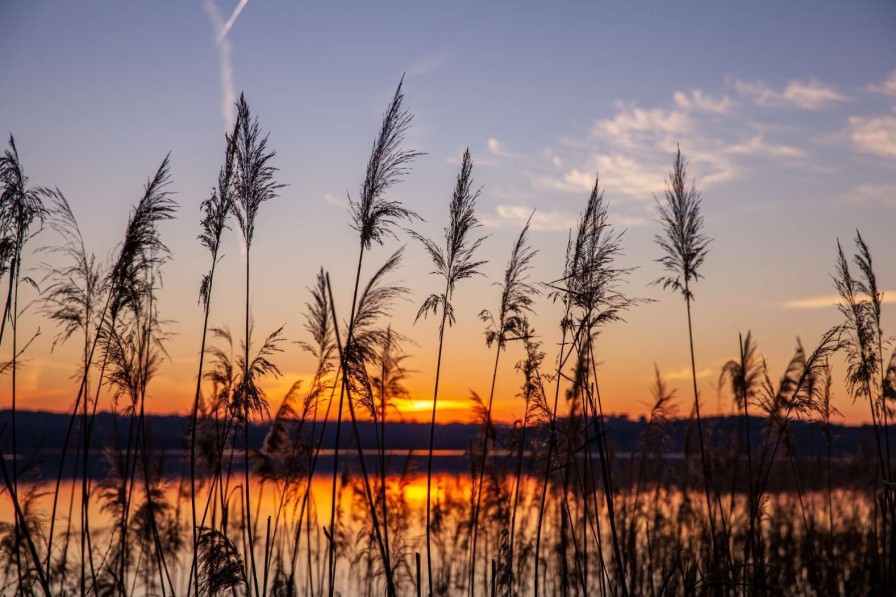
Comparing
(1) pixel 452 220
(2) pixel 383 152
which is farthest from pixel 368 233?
(1) pixel 452 220

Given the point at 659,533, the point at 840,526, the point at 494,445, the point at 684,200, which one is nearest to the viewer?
the point at 684,200

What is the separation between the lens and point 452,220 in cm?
568

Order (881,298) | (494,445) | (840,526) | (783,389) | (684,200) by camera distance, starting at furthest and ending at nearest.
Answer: (840,526) < (494,445) < (783,389) < (881,298) < (684,200)

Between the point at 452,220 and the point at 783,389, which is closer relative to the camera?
the point at 452,220

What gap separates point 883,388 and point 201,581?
614cm

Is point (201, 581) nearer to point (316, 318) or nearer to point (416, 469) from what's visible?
point (316, 318)

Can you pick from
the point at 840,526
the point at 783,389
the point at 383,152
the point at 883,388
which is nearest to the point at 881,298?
the point at 883,388

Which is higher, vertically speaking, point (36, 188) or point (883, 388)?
point (36, 188)

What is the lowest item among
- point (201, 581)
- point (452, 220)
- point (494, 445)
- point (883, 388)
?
point (201, 581)

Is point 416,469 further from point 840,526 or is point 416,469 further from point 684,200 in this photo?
point 840,526

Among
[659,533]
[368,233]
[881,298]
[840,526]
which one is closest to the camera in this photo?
[368,233]

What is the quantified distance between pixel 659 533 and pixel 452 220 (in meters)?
9.69

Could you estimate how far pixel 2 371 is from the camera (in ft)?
18.5

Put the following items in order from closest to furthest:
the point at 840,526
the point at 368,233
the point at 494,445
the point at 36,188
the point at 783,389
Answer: the point at 368,233
the point at 36,188
the point at 783,389
the point at 494,445
the point at 840,526
